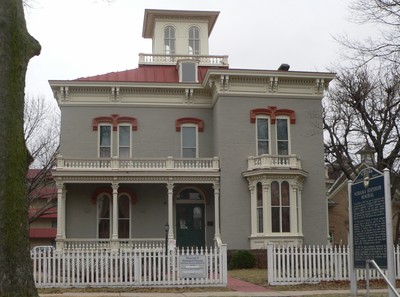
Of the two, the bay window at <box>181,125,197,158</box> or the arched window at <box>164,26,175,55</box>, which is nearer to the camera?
the bay window at <box>181,125,197,158</box>

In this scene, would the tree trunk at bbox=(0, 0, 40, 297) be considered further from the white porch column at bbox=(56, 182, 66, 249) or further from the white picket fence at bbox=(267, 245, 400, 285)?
the white porch column at bbox=(56, 182, 66, 249)

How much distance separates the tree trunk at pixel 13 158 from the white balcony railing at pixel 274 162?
61.8ft

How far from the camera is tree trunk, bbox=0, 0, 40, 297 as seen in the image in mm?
10273

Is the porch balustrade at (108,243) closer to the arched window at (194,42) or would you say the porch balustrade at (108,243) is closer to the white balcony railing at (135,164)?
the white balcony railing at (135,164)

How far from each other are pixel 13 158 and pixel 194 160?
19558 millimetres

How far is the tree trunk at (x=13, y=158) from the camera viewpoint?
10.3 meters

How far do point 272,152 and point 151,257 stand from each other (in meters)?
13.8

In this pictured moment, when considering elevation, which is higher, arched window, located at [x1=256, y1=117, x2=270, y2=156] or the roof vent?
the roof vent

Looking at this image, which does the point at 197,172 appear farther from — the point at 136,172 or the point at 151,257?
the point at 151,257

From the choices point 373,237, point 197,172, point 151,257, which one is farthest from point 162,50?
point 373,237

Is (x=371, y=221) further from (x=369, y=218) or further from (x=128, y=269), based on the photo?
(x=128, y=269)

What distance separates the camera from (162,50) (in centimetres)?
3650

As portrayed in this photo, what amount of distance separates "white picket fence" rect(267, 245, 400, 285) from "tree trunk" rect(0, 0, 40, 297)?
9046mm

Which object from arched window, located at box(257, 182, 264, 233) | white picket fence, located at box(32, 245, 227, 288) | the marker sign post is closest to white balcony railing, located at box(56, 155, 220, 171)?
arched window, located at box(257, 182, 264, 233)
